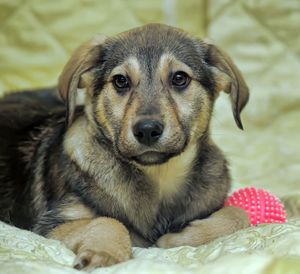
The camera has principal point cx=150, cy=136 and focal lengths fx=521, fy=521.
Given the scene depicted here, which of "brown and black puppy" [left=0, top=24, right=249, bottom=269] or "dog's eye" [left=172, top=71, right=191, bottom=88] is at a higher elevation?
"dog's eye" [left=172, top=71, right=191, bottom=88]

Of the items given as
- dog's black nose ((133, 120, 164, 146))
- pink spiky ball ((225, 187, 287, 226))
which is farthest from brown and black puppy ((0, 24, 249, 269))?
pink spiky ball ((225, 187, 287, 226))

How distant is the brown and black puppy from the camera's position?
2.11 m

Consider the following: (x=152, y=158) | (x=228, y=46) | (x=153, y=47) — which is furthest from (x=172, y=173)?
(x=228, y=46)

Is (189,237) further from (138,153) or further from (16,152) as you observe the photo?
(16,152)

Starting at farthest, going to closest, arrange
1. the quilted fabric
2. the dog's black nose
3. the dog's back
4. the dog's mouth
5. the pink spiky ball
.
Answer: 1. the quilted fabric
2. the dog's back
3. the pink spiky ball
4. the dog's mouth
5. the dog's black nose

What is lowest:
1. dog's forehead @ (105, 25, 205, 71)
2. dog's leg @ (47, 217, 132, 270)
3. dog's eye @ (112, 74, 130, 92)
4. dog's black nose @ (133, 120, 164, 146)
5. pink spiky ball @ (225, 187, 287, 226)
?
pink spiky ball @ (225, 187, 287, 226)

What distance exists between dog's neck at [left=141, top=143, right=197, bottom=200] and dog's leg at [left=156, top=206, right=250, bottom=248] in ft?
0.63

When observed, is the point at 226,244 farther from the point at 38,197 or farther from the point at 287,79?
the point at 287,79

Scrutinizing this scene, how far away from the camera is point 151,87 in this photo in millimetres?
2178

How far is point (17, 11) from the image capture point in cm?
398

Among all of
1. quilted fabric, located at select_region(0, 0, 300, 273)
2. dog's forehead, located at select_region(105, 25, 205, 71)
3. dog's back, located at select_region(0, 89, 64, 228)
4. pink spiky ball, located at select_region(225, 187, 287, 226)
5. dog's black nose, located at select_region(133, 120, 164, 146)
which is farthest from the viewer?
quilted fabric, located at select_region(0, 0, 300, 273)

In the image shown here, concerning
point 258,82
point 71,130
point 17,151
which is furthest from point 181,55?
point 258,82

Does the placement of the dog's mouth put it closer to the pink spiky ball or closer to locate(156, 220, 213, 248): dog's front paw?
locate(156, 220, 213, 248): dog's front paw

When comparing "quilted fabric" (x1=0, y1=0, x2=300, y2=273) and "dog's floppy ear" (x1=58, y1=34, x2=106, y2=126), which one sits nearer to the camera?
"dog's floppy ear" (x1=58, y1=34, x2=106, y2=126)
